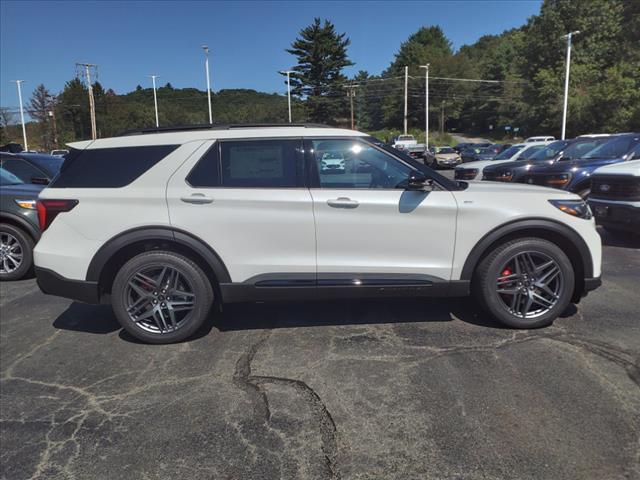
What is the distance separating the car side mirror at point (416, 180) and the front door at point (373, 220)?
0.05 m

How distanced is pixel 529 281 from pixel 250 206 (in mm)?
2440

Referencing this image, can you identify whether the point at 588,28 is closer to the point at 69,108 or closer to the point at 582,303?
the point at 582,303

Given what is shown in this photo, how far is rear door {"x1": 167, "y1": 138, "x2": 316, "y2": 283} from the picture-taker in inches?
152

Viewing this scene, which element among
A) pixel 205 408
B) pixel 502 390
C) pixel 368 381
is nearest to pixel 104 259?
pixel 205 408

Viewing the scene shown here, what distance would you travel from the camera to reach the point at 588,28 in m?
55.8

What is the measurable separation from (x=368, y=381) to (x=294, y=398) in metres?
0.54

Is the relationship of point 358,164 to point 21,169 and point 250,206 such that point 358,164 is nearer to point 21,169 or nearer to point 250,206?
point 250,206

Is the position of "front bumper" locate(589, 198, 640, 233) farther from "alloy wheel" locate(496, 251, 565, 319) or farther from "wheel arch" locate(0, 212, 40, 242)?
"wheel arch" locate(0, 212, 40, 242)

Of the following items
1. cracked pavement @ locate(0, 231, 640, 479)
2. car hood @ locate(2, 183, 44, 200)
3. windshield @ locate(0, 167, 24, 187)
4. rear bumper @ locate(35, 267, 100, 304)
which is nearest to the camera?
cracked pavement @ locate(0, 231, 640, 479)

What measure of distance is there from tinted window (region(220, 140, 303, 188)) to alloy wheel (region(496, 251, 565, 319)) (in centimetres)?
195

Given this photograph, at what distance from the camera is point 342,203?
3838 mm

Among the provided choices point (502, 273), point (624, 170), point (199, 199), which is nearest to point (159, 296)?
point (199, 199)

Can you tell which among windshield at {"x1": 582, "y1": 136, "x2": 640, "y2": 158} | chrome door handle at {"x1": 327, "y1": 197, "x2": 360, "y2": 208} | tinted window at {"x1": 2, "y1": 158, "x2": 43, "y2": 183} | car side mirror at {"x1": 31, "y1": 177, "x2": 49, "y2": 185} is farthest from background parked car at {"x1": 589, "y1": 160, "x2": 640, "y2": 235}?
tinted window at {"x1": 2, "y1": 158, "x2": 43, "y2": 183}

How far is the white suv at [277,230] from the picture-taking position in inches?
152
